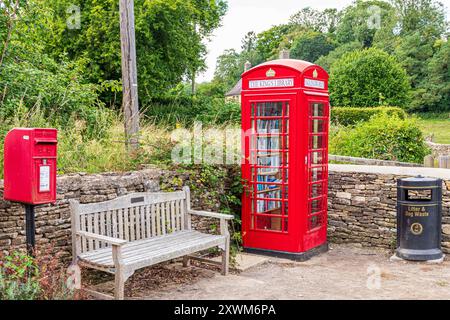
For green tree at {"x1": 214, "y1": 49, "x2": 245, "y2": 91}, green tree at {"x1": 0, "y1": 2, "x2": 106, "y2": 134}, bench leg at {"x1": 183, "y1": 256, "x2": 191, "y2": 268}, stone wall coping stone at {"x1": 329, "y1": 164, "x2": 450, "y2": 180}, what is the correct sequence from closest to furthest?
bench leg at {"x1": 183, "y1": 256, "x2": 191, "y2": 268}
stone wall coping stone at {"x1": 329, "y1": 164, "x2": 450, "y2": 180}
green tree at {"x1": 0, "y1": 2, "x2": 106, "y2": 134}
green tree at {"x1": 214, "y1": 49, "x2": 245, "y2": 91}

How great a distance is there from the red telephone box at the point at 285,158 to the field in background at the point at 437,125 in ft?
82.0

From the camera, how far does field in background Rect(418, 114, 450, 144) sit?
106 ft

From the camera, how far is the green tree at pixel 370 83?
32.1m

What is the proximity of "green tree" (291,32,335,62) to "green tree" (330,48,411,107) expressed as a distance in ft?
71.6

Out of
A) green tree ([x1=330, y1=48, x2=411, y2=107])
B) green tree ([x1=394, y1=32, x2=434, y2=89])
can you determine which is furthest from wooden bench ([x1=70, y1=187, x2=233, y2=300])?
green tree ([x1=394, y1=32, x2=434, y2=89])

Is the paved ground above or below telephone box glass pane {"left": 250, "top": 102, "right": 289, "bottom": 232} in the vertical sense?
below

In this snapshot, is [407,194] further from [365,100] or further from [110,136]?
[365,100]

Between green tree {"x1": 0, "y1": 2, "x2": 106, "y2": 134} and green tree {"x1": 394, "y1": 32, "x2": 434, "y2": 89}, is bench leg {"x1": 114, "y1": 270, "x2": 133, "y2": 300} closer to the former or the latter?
green tree {"x1": 0, "y1": 2, "x2": 106, "y2": 134}

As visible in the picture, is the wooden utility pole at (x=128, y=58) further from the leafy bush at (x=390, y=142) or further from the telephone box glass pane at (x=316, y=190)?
the leafy bush at (x=390, y=142)

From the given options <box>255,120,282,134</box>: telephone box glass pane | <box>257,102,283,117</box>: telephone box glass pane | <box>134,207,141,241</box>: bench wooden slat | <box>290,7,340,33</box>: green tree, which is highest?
<box>290,7,340,33</box>: green tree

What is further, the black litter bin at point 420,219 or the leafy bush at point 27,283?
the black litter bin at point 420,219

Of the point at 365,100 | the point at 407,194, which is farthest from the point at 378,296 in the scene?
the point at 365,100

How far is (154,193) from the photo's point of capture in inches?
246

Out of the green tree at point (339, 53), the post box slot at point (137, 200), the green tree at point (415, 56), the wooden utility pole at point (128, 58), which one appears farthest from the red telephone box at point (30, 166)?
the green tree at point (339, 53)
